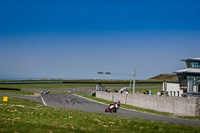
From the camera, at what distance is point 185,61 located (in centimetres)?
5391

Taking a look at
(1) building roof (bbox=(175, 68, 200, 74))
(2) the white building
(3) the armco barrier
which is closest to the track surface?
(3) the armco barrier

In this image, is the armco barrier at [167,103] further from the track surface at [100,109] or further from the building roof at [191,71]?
the building roof at [191,71]

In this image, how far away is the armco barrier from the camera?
1185 inches

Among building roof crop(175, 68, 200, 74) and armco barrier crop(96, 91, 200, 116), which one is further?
building roof crop(175, 68, 200, 74)

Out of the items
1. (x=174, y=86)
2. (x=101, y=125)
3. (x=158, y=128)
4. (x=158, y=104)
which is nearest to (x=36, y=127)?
(x=101, y=125)

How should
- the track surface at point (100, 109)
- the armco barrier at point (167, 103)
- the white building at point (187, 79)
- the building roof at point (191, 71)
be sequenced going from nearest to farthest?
the track surface at point (100, 109)
the armco barrier at point (167, 103)
the white building at point (187, 79)
the building roof at point (191, 71)

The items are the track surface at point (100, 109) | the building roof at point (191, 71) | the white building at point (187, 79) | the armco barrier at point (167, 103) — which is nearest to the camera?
A: the track surface at point (100, 109)

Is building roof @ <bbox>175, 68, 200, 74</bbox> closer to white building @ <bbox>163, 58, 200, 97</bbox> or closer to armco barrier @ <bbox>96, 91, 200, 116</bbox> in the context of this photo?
white building @ <bbox>163, 58, 200, 97</bbox>

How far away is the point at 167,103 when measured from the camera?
36.0 metres

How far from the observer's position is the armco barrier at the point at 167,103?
30.1 meters

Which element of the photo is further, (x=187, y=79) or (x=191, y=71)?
(x=191, y=71)

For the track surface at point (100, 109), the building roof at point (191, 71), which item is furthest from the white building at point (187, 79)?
the track surface at point (100, 109)

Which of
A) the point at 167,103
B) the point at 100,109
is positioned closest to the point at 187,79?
the point at 167,103

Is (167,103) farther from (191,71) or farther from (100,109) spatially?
(191,71)
